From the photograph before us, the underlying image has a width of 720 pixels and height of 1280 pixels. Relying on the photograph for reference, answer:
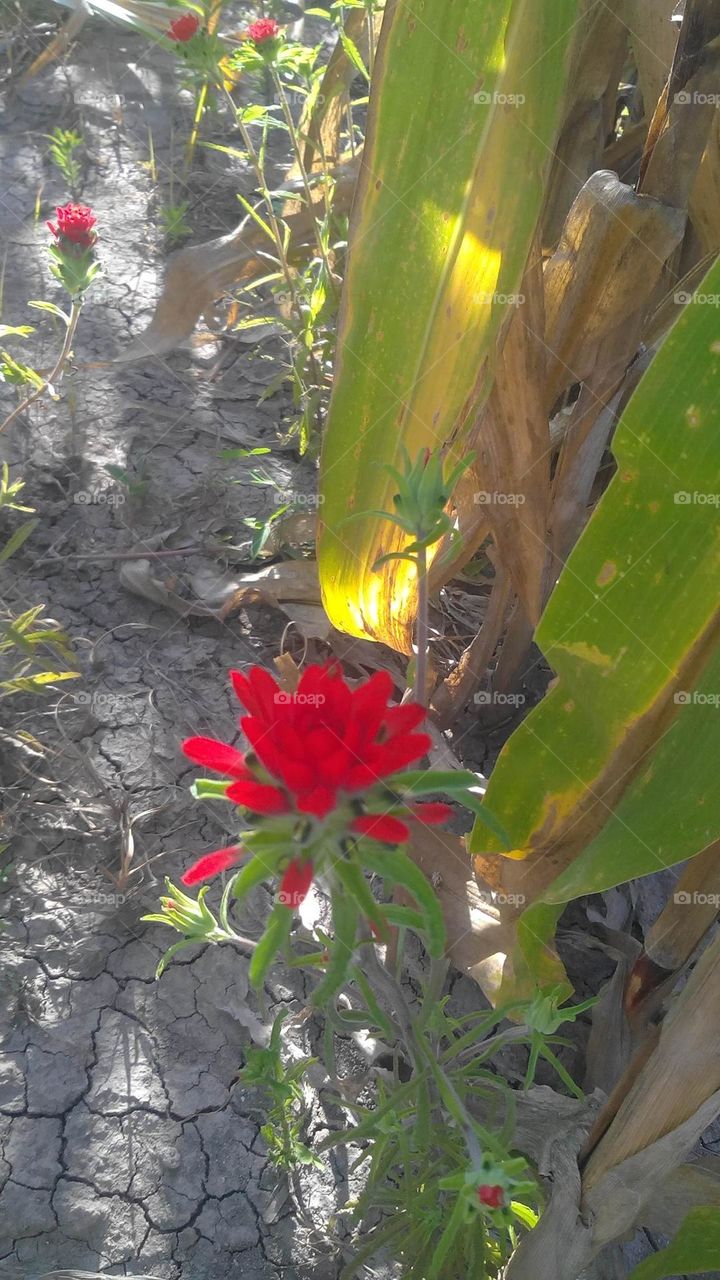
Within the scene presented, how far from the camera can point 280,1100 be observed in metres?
0.84

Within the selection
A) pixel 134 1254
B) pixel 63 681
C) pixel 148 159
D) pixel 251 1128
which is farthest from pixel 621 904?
pixel 148 159

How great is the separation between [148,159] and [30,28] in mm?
489

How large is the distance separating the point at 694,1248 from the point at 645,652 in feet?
1.59

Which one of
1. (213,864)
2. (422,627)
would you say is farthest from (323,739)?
(422,627)

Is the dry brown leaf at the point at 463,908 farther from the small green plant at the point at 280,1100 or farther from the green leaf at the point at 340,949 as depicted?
the green leaf at the point at 340,949

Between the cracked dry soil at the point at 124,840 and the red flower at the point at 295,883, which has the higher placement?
the red flower at the point at 295,883

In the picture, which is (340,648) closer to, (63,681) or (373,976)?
(63,681)

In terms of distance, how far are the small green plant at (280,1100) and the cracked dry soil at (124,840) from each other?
0.04 meters

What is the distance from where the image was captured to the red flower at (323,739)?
1.68 ft

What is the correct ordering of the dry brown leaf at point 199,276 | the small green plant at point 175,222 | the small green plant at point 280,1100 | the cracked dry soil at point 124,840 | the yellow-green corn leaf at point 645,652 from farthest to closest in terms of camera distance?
the small green plant at point 175,222, the dry brown leaf at point 199,276, the cracked dry soil at point 124,840, the small green plant at point 280,1100, the yellow-green corn leaf at point 645,652

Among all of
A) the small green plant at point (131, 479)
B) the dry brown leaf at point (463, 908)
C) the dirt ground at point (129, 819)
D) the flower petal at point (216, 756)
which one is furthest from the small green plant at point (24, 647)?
the flower petal at point (216, 756)

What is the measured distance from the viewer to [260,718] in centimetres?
53

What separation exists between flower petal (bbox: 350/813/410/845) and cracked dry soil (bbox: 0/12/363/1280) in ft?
1.99

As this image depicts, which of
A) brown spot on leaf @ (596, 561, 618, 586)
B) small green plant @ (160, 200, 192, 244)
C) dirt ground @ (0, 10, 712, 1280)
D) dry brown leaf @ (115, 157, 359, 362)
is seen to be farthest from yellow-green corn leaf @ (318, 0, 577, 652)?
small green plant @ (160, 200, 192, 244)
